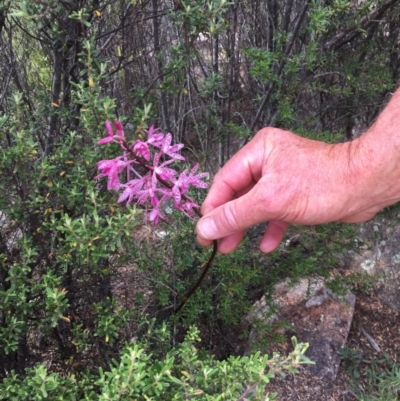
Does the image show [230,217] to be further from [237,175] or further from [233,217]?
[237,175]

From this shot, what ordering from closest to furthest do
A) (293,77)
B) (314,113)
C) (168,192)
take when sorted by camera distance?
(168,192), (293,77), (314,113)

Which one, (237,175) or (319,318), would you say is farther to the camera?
(319,318)

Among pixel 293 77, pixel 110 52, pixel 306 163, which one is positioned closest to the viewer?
pixel 306 163

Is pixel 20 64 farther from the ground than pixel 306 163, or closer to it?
farther from the ground

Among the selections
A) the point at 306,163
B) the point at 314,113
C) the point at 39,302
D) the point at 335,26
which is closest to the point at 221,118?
the point at 314,113

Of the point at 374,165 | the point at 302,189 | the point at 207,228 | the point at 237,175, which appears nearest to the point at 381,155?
the point at 374,165

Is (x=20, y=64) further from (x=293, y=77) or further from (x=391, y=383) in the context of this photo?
(x=391, y=383)

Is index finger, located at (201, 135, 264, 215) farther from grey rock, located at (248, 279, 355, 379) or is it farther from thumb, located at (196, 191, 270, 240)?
grey rock, located at (248, 279, 355, 379)
